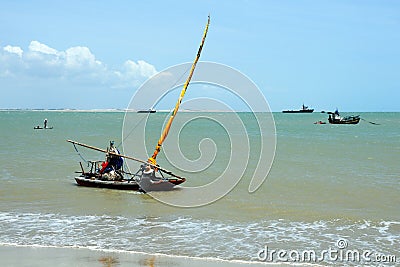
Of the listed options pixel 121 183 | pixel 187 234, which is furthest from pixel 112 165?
pixel 187 234

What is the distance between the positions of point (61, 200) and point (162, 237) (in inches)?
244

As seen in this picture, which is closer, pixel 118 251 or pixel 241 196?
pixel 118 251

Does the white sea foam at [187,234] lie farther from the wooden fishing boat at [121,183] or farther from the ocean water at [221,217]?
the wooden fishing boat at [121,183]

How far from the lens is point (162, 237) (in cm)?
1230

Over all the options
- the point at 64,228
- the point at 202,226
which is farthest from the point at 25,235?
the point at 202,226

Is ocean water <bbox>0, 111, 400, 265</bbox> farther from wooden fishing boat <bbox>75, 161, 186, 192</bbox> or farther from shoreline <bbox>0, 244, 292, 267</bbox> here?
wooden fishing boat <bbox>75, 161, 186, 192</bbox>

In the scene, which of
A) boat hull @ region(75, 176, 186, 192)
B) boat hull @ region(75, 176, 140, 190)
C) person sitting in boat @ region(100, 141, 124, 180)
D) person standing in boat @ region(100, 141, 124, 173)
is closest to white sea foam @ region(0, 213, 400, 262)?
boat hull @ region(75, 176, 186, 192)

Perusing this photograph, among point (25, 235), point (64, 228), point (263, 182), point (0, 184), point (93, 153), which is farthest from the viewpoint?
point (93, 153)

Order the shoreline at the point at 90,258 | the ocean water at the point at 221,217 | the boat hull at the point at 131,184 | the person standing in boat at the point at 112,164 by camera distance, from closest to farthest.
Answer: the shoreline at the point at 90,258 → the ocean water at the point at 221,217 → the boat hull at the point at 131,184 → the person standing in boat at the point at 112,164

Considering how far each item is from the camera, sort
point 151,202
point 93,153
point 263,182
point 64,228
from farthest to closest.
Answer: point 93,153 → point 263,182 → point 151,202 → point 64,228

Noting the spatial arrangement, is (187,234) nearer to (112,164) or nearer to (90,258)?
(90,258)

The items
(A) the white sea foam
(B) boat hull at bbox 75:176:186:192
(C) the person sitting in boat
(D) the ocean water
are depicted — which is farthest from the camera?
(C) the person sitting in boat

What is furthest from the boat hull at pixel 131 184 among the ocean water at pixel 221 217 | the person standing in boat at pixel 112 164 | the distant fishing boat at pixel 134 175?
the person standing in boat at pixel 112 164

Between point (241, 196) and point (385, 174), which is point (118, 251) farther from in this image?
point (385, 174)
